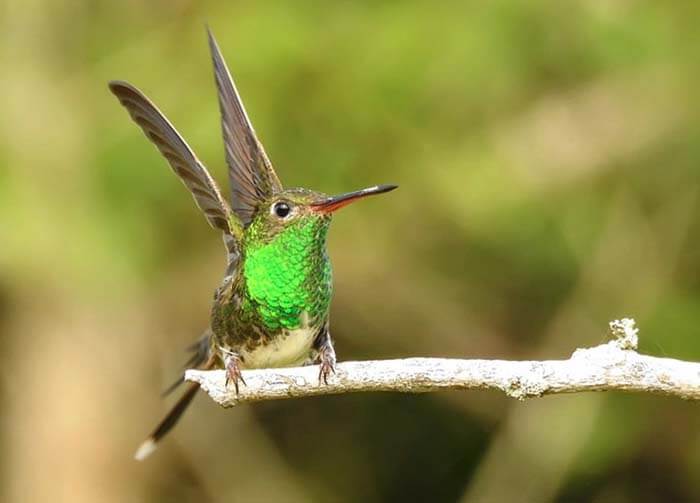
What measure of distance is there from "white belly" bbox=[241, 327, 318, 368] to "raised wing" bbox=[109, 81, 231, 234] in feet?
1.61

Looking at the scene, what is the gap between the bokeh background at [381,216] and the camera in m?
6.98

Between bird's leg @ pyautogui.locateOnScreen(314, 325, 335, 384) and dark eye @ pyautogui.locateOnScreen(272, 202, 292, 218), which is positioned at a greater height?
dark eye @ pyautogui.locateOnScreen(272, 202, 292, 218)

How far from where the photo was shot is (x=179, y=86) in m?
7.27

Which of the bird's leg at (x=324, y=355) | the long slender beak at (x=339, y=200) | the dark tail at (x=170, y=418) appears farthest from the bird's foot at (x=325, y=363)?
the dark tail at (x=170, y=418)

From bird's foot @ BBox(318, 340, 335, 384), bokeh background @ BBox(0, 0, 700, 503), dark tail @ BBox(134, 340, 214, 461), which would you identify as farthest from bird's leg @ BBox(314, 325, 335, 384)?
bokeh background @ BBox(0, 0, 700, 503)

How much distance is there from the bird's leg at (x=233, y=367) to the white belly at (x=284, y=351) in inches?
2.3

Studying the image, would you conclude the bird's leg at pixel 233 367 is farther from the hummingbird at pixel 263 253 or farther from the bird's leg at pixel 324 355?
the bird's leg at pixel 324 355

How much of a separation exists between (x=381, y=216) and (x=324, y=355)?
387cm

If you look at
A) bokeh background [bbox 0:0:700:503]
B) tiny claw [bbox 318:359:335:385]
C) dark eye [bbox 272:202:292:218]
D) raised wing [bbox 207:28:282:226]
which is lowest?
bokeh background [bbox 0:0:700:503]

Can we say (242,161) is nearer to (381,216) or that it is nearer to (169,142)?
(169,142)

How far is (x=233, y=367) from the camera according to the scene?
3656mm

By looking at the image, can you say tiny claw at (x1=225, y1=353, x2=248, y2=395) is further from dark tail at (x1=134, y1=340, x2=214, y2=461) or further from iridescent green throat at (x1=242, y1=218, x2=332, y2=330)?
dark tail at (x1=134, y1=340, x2=214, y2=461)

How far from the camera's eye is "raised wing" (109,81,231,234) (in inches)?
140

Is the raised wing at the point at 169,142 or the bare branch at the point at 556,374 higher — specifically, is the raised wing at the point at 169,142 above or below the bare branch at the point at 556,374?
above
